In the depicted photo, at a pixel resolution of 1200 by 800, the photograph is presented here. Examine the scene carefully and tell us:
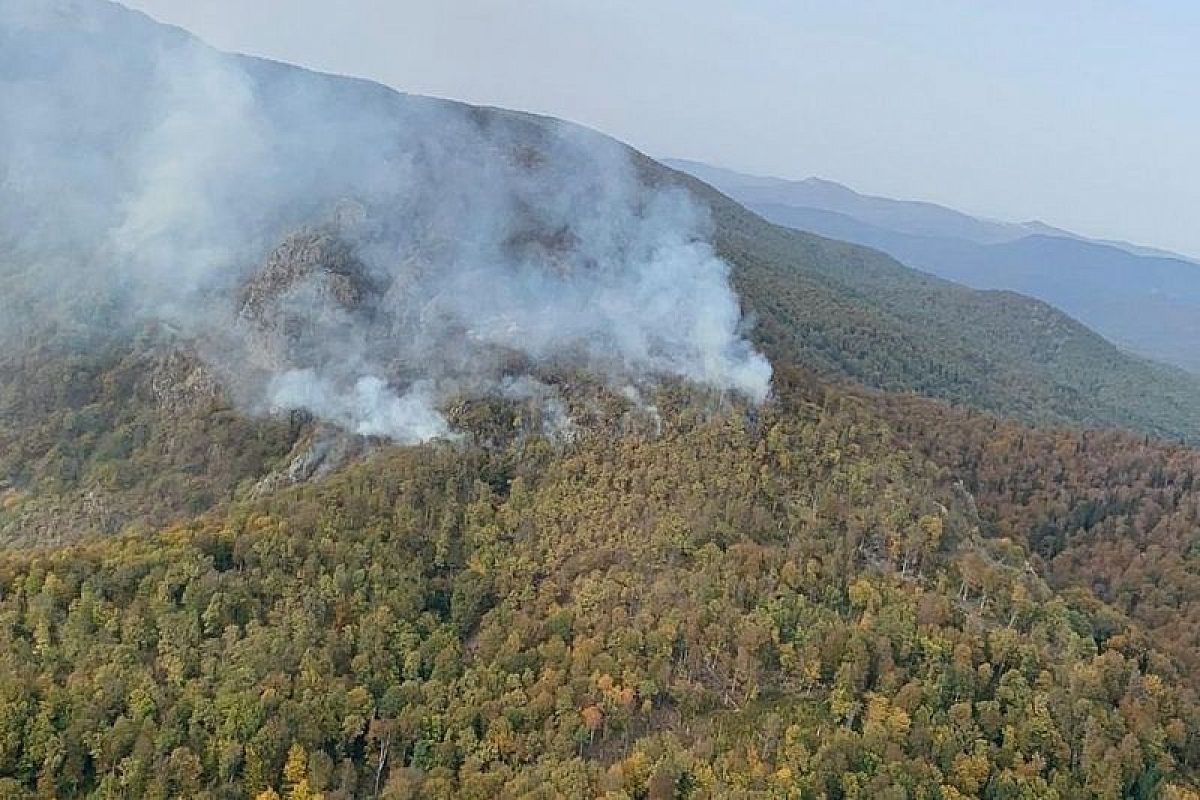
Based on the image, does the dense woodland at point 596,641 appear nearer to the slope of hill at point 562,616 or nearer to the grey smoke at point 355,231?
the slope of hill at point 562,616

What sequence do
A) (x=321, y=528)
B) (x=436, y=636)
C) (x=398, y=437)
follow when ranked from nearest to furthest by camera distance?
1. (x=436, y=636)
2. (x=321, y=528)
3. (x=398, y=437)

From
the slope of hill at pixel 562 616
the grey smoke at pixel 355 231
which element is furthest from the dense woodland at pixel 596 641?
the grey smoke at pixel 355 231

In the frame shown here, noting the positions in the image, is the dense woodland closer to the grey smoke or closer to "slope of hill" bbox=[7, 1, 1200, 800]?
"slope of hill" bbox=[7, 1, 1200, 800]

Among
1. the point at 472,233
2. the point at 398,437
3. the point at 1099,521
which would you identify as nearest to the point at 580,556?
the point at 398,437

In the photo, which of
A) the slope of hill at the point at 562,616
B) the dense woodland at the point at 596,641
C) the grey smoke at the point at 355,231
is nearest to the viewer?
the dense woodland at the point at 596,641

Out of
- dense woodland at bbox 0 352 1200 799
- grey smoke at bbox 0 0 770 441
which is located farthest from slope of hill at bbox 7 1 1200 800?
grey smoke at bbox 0 0 770 441

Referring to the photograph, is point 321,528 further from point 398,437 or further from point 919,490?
point 919,490

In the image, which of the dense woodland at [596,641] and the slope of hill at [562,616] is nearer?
the dense woodland at [596,641]

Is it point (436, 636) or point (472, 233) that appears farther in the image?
point (472, 233)

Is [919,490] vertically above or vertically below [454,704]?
above
